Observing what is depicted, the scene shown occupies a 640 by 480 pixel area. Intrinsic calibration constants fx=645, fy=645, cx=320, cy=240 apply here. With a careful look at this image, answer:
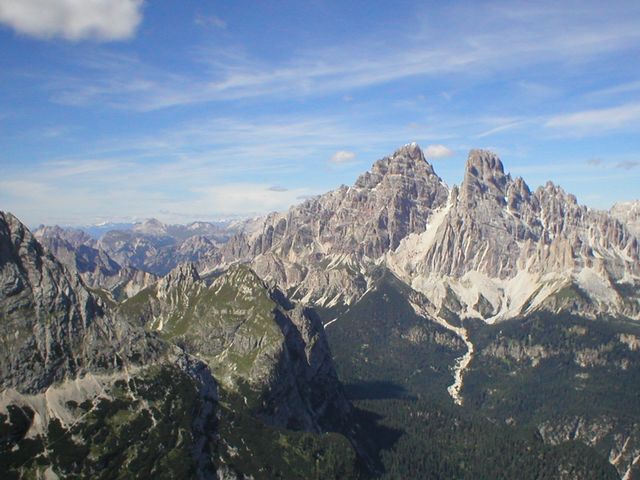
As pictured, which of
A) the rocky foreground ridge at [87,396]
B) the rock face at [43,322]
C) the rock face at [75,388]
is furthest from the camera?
the rock face at [43,322]

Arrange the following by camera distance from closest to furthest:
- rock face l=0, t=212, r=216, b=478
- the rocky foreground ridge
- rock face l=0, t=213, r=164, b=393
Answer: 1. rock face l=0, t=212, r=216, b=478
2. the rocky foreground ridge
3. rock face l=0, t=213, r=164, b=393

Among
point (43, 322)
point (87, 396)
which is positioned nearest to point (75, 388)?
point (87, 396)

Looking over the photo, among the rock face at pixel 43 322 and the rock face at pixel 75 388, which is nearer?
the rock face at pixel 75 388

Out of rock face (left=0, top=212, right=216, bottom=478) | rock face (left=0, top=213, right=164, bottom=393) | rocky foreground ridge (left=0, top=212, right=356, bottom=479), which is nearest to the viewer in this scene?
rock face (left=0, top=212, right=216, bottom=478)

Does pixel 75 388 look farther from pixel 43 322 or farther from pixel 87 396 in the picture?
pixel 43 322

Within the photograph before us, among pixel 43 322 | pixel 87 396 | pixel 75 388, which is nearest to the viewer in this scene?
pixel 43 322

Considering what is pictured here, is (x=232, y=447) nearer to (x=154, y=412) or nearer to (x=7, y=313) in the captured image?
(x=154, y=412)

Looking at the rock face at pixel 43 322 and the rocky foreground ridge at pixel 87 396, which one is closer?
the rocky foreground ridge at pixel 87 396

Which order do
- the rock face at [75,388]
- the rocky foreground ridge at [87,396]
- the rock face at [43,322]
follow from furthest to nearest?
the rock face at [43,322] < the rocky foreground ridge at [87,396] < the rock face at [75,388]

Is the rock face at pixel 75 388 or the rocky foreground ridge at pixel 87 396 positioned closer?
the rock face at pixel 75 388
